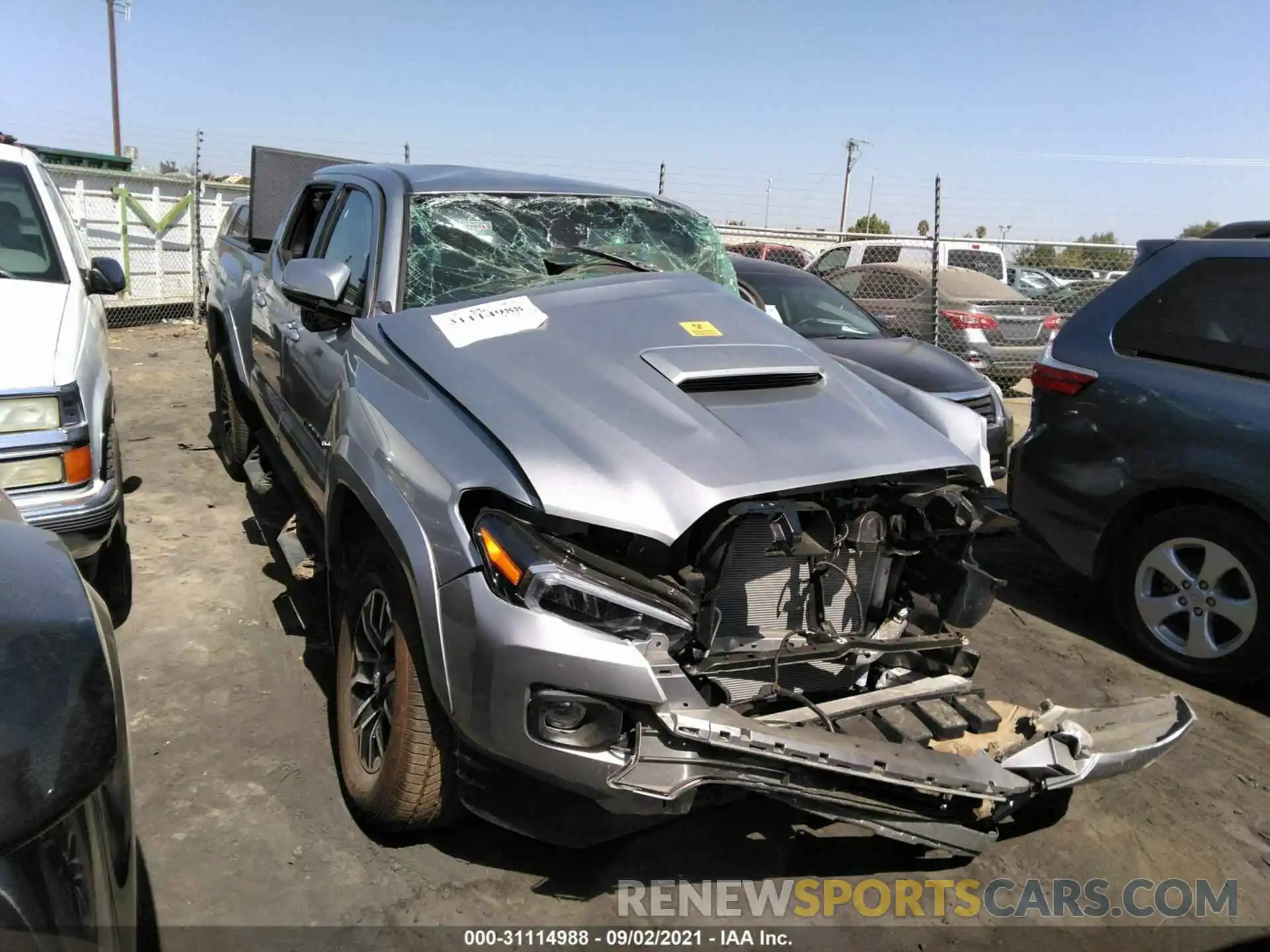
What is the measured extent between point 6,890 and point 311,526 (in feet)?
9.22

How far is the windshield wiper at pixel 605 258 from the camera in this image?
362cm

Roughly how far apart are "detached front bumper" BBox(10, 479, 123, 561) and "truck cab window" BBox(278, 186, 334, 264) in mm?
1447

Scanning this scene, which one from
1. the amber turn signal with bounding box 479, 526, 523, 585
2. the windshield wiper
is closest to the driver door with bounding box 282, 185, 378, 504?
the windshield wiper

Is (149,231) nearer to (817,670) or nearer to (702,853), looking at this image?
(702,853)

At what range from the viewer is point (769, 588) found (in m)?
2.52

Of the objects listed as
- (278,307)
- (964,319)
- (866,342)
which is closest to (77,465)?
(278,307)

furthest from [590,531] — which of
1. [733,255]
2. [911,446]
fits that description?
[733,255]

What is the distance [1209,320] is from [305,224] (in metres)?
4.40

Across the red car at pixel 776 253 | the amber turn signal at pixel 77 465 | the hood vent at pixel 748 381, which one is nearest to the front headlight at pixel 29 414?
the amber turn signal at pixel 77 465

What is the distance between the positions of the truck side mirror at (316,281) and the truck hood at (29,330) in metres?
1.15

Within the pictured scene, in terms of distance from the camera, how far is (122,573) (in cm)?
433

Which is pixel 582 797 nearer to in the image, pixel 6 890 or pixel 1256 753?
pixel 6 890

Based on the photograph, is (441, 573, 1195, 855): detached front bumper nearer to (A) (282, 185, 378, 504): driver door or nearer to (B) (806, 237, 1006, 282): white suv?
(A) (282, 185, 378, 504): driver door

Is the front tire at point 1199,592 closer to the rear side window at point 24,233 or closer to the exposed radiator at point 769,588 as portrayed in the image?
the exposed radiator at point 769,588
